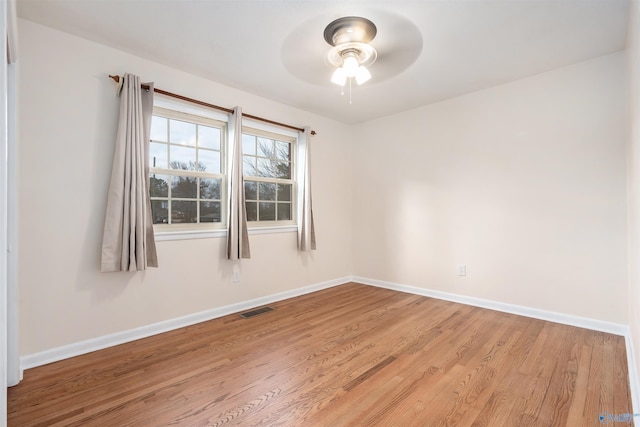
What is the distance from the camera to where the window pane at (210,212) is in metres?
3.27

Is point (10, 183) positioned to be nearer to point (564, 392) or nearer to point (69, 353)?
point (69, 353)

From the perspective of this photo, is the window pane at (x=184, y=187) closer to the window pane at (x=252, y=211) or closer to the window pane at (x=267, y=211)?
the window pane at (x=252, y=211)

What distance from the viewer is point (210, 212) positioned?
10.9ft

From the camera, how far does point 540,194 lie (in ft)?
10.3

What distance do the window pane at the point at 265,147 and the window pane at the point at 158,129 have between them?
1.12m

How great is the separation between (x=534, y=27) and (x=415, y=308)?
2810 mm

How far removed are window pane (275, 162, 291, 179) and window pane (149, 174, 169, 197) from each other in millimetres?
1404

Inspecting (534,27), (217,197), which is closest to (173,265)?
(217,197)

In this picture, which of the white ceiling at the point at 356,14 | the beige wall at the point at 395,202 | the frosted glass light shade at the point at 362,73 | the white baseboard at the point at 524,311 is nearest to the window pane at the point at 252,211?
the beige wall at the point at 395,202

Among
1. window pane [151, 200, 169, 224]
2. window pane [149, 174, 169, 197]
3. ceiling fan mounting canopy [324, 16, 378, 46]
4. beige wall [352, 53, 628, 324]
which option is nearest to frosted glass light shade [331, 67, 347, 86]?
ceiling fan mounting canopy [324, 16, 378, 46]

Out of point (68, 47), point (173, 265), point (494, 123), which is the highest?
point (68, 47)

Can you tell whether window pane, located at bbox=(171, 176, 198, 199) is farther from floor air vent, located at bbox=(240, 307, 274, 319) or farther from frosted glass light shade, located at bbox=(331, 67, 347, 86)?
Answer: frosted glass light shade, located at bbox=(331, 67, 347, 86)

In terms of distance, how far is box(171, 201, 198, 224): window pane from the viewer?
305cm

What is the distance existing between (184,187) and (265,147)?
118 centimetres
